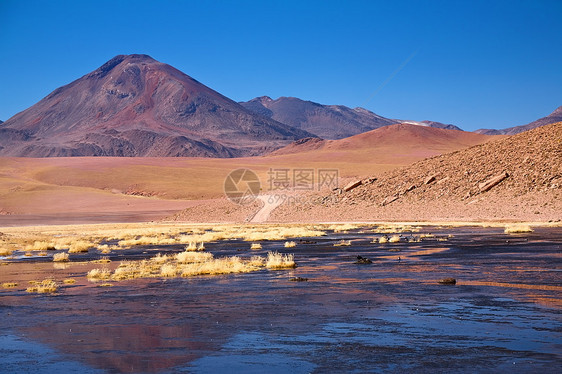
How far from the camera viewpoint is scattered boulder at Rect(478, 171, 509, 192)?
65562 mm

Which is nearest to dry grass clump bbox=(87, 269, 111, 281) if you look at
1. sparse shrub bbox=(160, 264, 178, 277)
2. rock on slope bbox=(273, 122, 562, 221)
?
sparse shrub bbox=(160, 264, 178, 277)

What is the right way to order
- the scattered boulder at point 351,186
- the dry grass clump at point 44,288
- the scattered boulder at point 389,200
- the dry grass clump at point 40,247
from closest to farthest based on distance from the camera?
the dry grass clump at point 44,288
the dry grass clump at point 40,247
the scattered boulder at point 389,200
the scattered boulder at point 351,186

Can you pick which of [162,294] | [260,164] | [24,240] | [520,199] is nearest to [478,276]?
[162,294]

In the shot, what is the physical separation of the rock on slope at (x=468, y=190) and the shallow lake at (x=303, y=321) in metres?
36.4

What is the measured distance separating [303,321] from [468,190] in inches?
2182

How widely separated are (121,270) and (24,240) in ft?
81.4

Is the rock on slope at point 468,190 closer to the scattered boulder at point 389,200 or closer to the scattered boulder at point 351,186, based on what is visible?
the scattered boulder at point 389,200

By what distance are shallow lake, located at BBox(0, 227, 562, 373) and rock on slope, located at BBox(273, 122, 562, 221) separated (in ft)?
119

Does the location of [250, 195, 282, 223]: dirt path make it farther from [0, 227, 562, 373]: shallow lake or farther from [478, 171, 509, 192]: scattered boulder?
[0, 227, 562, 373]: shallow lake

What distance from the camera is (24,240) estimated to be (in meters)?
46.5

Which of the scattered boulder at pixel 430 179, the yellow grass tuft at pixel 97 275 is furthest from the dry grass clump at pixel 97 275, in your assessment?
the scattered boulder at pixel 430 179

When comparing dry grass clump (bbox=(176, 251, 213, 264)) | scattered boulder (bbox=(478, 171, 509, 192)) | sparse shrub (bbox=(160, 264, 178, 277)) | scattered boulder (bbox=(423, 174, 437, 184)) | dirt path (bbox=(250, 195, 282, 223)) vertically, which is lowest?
sparse shrub (bbox=(160, 264, 178, 277))

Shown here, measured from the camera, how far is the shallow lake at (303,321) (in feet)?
36.2

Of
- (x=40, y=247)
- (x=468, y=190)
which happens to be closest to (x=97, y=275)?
(x=40, y=247)
